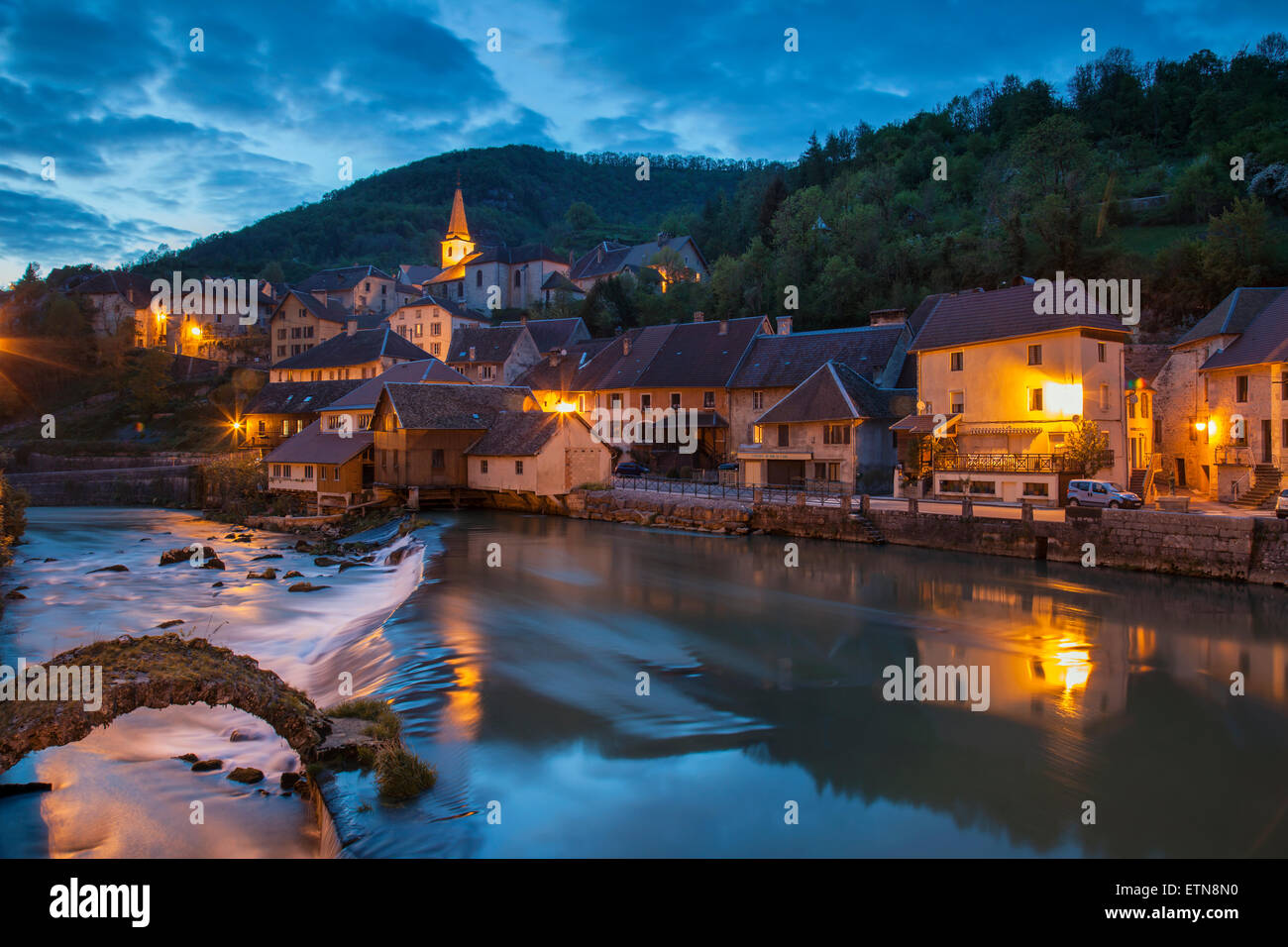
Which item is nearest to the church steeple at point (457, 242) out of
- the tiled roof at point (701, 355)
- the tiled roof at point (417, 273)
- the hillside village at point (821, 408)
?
the tiled roof at point (417, 273)

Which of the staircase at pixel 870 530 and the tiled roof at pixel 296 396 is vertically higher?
the tiled roof at pixel 296 396

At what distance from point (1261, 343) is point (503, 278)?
77.1 meters

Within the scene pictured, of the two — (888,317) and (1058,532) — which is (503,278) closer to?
(888,317)

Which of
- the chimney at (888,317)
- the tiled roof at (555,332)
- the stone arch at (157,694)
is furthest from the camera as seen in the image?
the tiled roof at (555,332)

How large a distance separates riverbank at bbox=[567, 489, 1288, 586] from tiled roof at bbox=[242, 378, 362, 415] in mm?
31838

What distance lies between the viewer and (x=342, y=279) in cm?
9931

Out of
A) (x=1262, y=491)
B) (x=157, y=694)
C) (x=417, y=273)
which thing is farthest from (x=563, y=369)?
(x=417, y=273)

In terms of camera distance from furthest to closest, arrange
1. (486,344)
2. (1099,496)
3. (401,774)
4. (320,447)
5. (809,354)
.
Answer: (486,344) < (809,354) < (320,447) < (1099,496) < (401,774)

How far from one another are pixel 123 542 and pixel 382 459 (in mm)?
12773

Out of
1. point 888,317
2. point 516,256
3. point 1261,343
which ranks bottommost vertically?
point 1261,343

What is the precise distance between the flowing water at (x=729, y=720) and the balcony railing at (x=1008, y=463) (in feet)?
20.1

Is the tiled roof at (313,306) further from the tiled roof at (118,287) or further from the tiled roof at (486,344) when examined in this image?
the tiled roof at (486,344)

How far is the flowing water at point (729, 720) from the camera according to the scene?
30.7ft
